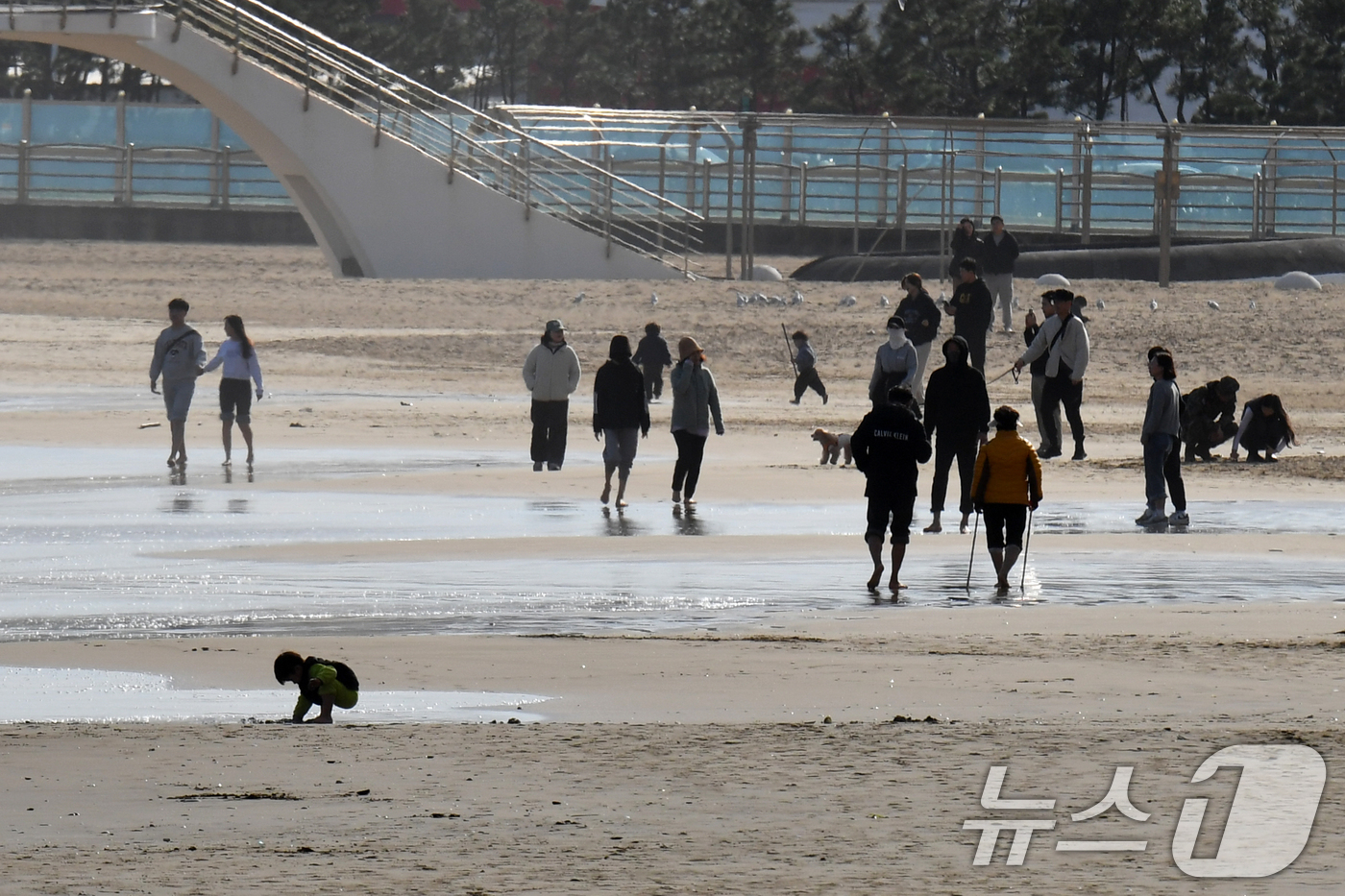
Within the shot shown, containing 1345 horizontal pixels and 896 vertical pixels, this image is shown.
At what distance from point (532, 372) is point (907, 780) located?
1087 centimetres

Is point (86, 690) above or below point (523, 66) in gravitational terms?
below

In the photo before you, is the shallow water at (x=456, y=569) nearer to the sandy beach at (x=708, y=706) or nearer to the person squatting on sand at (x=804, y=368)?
the sandy beach at (x=708, y=706)

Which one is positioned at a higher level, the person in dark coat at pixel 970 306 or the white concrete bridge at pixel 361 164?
the white concrete bridge at pixel 361 164

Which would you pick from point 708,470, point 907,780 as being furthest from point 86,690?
point 708,470

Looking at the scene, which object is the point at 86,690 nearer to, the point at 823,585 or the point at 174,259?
the point at 823,585

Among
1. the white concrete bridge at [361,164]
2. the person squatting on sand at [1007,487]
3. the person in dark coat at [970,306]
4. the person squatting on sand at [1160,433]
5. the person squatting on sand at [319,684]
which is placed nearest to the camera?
the person squatting on sand at [319,684]

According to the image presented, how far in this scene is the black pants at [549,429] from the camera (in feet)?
59.8

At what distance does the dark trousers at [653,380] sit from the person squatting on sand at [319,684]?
50.9ft

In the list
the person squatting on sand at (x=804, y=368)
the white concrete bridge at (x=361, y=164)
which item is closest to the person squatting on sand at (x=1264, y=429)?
the person squatting on sand at (x=804, y=368)

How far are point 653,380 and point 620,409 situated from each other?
823cm

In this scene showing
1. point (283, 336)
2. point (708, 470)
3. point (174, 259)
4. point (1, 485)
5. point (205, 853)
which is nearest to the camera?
point (205, 853)

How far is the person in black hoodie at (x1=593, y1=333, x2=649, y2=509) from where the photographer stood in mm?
16500

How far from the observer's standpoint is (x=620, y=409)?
1656 centimetres

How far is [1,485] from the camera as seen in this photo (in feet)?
57.9
